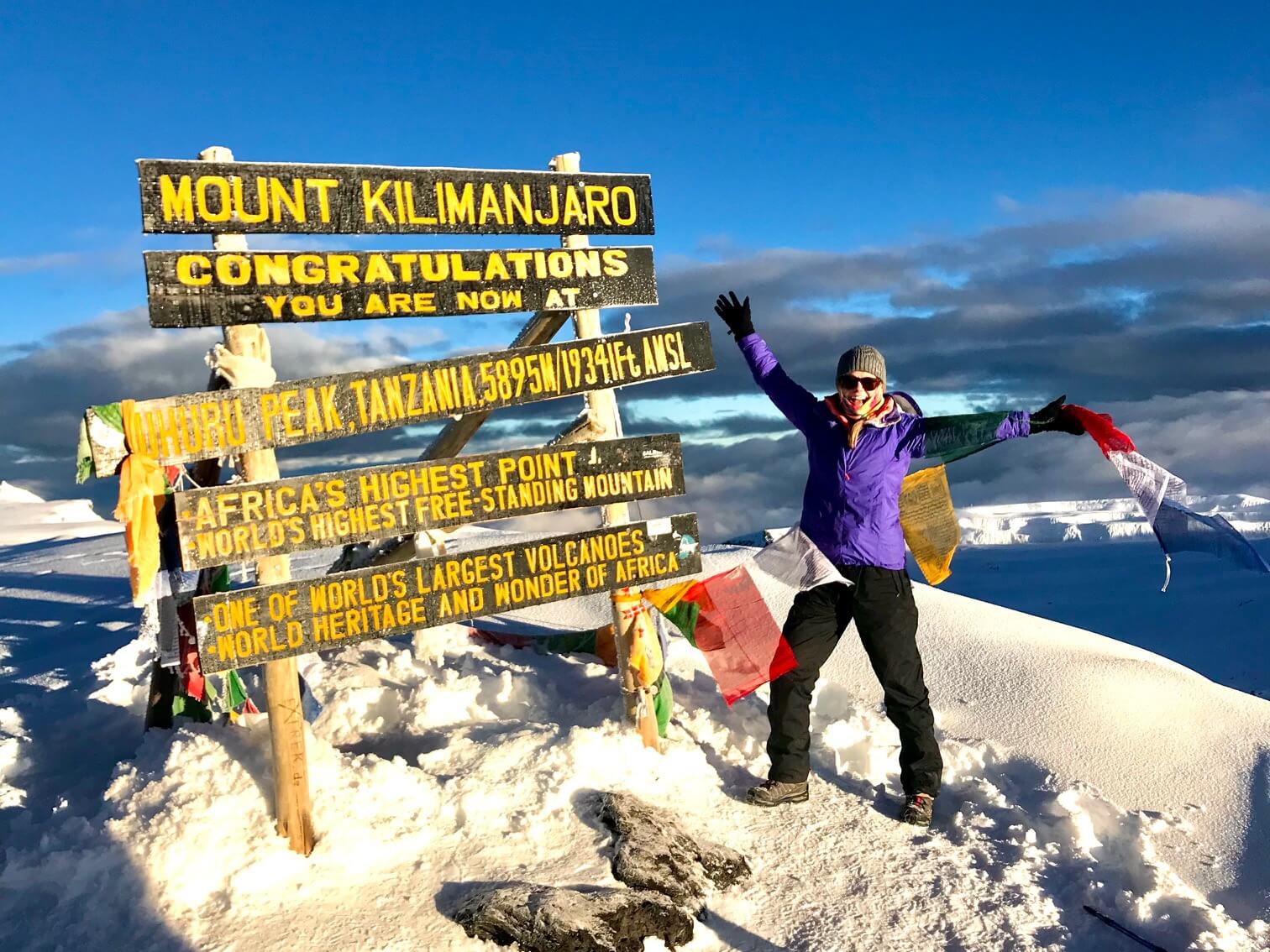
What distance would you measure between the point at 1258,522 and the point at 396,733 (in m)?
17.5

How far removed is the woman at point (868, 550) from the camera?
4574 mm

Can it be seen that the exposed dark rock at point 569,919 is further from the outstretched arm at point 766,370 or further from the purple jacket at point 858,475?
the outstretched arm at point 766,370

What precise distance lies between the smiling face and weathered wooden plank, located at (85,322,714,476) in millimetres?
743

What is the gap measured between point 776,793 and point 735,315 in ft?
8.19

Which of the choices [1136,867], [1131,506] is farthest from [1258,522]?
[1136,867]

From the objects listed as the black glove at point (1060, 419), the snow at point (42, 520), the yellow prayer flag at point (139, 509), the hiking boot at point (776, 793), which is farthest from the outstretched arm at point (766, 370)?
the snow at point (42, 520)

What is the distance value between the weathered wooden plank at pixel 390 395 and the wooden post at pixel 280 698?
201 millimetres

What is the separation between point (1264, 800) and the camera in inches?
194

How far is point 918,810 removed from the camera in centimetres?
455

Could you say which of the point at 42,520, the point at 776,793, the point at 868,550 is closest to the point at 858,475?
the point at 868,550

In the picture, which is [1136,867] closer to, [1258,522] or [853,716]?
[853,716]

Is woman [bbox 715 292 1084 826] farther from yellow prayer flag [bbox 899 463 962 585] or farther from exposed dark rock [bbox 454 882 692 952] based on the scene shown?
exposed dark rock [bbox 454 882 692 952]

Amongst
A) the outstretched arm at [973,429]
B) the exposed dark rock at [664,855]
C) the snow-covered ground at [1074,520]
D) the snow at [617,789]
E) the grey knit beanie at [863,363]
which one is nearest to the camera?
the snow at [617,789]

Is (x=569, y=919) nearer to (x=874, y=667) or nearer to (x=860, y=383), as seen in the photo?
(x=874, y=667)
